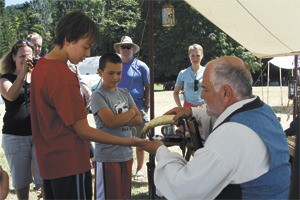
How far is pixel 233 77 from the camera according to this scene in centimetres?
155

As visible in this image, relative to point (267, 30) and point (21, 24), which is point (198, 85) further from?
point (21, 24)

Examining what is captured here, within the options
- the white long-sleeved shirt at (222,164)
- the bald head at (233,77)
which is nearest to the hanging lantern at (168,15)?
the bald head at (233,77)

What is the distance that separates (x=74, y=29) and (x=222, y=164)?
94 centimetres

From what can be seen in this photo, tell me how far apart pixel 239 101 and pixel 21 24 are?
33.6m

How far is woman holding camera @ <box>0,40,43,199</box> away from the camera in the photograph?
10.1 ft

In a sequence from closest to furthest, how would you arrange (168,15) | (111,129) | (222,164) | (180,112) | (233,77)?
1. (222,164)
2. (233,77)
3. (180,112)
4. (111,129)
5. (168,15)

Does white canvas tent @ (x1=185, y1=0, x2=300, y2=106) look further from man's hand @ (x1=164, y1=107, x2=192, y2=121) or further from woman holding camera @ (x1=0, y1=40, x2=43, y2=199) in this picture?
woman holding camera @ (x1=0, y1=40, x2=43, y2=199)

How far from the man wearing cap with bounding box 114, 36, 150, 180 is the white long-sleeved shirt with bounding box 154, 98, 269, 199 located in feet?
10.3

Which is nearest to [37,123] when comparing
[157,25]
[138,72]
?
[138,72]

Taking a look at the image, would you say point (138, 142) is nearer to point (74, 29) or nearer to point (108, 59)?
point (74, 29)

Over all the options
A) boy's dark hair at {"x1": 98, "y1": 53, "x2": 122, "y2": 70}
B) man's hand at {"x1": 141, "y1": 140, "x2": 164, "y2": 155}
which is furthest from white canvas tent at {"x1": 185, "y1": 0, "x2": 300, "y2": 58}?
man's hand at {"x1": 141, "y1": 140, "x2": 164, "y2": 155}

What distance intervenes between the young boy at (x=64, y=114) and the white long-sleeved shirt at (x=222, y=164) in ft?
1.93

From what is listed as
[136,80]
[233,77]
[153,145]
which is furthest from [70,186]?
[136,80]

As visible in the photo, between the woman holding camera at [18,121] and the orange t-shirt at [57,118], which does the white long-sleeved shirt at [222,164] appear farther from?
the woman holding camera at [18,121]
